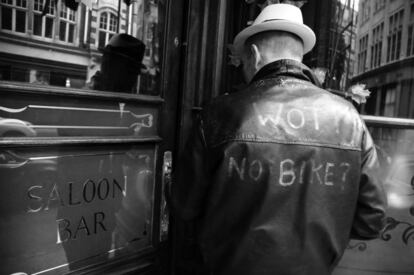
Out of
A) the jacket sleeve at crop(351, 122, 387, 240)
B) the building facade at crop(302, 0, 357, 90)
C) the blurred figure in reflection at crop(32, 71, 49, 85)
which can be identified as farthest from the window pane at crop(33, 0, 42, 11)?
the building facade at crop(302, 0, 357, 90)

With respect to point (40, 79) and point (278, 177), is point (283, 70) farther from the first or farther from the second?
point (40, 79)

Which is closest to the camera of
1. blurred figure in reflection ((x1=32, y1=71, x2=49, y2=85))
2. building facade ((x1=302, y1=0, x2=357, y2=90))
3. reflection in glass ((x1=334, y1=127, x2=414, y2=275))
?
blurred figure in reflection ((x1=32, y1=71, x2=49, y2=85))

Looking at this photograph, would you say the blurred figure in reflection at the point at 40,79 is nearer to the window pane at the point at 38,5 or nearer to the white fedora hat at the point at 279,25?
the window pane at the point at 38,5

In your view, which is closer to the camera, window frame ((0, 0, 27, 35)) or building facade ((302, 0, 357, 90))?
window frame ((0, 0, 27, 35))

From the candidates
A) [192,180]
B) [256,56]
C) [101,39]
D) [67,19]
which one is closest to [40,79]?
[67,19]

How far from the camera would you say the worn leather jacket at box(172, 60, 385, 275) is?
61.9 inches

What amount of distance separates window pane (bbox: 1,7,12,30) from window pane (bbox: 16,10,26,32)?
0.04 meters

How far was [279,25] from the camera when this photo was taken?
1753 millimetres

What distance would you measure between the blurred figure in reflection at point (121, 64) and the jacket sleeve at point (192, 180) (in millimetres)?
965

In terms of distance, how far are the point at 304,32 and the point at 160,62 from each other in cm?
115

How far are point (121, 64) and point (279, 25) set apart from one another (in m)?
1.20

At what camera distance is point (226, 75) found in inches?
120

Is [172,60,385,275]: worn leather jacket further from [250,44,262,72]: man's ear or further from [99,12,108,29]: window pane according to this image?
[99,12,108,29]: window pane

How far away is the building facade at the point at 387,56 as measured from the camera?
113 inches
